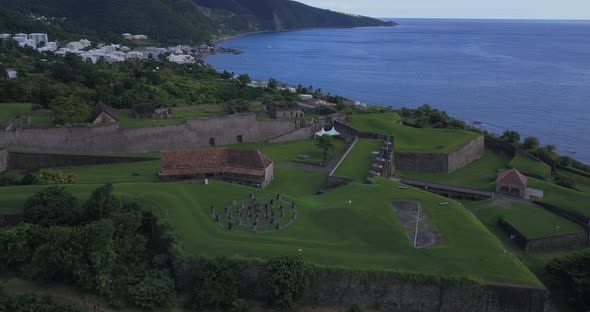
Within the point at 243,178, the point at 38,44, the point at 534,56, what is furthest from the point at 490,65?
the point at 243,178

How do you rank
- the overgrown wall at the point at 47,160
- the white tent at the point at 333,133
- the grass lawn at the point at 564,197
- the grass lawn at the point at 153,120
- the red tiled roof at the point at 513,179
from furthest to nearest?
the white tent at the point at 333,133
the grass lawn at the point at 153,120
the overgrown wall at the point at 47,160
the red tiled roof at the point at 513,179
the grass lawn at the point at 564,197

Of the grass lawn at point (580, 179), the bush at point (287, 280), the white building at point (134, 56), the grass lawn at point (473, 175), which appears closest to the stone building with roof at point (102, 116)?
the grass lawn at point (473, 175)

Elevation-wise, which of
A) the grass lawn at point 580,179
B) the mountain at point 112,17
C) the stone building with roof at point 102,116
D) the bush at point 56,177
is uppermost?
the mountain at point 112,17

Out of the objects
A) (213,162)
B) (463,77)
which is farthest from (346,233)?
(463,77)

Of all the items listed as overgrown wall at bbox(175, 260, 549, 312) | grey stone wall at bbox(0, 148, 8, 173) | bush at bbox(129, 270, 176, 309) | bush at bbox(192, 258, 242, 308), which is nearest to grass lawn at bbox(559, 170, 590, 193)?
overgrown wall at bbox(175, 260, 549, 312)

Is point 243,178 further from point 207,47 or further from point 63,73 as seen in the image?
point 207,47

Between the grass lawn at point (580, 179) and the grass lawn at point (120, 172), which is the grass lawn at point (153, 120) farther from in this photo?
the grass lawn at point (580, 179)
